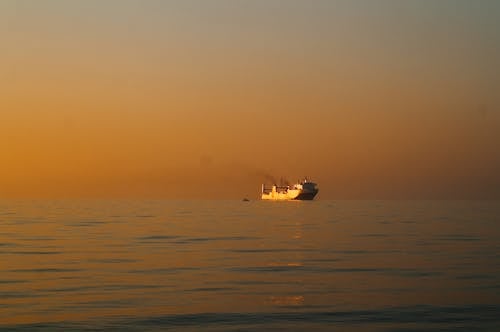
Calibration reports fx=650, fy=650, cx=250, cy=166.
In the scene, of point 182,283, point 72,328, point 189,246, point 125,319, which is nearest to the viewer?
point 72,328

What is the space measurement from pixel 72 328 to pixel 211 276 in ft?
27.1

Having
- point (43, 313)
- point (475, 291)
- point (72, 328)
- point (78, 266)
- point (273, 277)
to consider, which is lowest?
point (72, 328)

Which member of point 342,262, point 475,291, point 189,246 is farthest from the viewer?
point 189,246

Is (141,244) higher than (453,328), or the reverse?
(141,244)

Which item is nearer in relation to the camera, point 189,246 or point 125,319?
point 125,319

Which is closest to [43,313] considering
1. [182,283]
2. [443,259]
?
[182,283]

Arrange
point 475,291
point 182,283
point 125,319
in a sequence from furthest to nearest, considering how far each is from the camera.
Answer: point 182,283, point 475,291, point 125,319

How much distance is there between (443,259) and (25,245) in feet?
65.7

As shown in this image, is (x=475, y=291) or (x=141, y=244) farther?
(x=141, y=244)

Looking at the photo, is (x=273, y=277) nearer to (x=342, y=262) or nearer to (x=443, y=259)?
(x=342, y=262)

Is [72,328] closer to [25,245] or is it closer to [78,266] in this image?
[78,266]

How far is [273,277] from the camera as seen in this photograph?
20.9 metres

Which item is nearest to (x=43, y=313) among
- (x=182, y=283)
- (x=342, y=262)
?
(x=182, y=283)

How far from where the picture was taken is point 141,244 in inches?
1316
